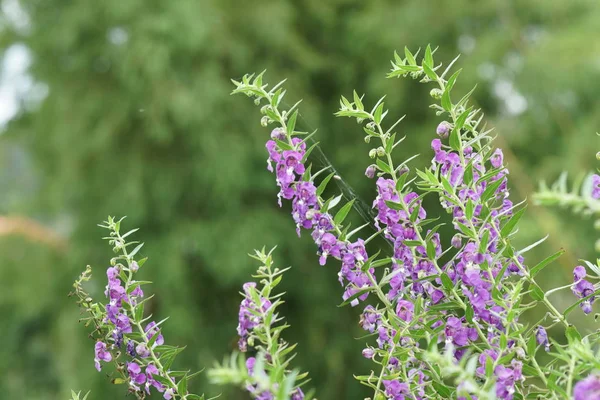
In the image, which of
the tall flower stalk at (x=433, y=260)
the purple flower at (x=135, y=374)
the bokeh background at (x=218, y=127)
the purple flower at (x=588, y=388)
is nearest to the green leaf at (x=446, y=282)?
the tall flower stalk at (x=433, y=260)

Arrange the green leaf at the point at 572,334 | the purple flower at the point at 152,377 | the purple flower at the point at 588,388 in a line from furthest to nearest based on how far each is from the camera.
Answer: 1. the purple flower at the point at 152,377
2. the green leaf at the point at 572,334
3. the purple flower at the point at 588,388

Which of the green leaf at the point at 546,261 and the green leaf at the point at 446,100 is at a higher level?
the green leaf at the point at 446,100

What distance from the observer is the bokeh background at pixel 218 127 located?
150 inches

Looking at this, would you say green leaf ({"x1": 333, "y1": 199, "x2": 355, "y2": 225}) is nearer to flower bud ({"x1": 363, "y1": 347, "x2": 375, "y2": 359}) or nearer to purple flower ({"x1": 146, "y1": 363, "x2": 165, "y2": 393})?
flower bud ({"x1": 363, "y1": 347, "x2": 375, "y2": 359})

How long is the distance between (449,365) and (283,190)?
305 mm

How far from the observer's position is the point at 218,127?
4.01m

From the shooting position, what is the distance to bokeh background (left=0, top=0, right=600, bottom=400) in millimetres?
3820

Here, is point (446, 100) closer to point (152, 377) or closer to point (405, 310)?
point (405, 310)

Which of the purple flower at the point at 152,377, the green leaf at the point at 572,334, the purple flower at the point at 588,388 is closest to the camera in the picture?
the purple flower at the point at 588,388

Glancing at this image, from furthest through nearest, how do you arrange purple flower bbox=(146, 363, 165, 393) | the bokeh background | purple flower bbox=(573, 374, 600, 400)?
the bokeh background
purple flower bbox=(146, 363, 165, 393)
purple flower bbox=(573, 374, 600, 400)

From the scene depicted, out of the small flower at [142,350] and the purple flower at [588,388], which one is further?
the small flower at [142,350]

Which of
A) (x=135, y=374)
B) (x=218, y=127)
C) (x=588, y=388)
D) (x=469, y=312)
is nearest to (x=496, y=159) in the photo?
(x=469, y=312)

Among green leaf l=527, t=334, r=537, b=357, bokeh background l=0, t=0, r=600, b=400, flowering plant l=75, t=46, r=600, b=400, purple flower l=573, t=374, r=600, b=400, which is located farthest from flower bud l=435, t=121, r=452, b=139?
bokeh background l=0, t=0, r=600, b=400

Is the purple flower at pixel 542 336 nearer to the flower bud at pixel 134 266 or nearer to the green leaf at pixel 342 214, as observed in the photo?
the green leaf at pixel 342 214
